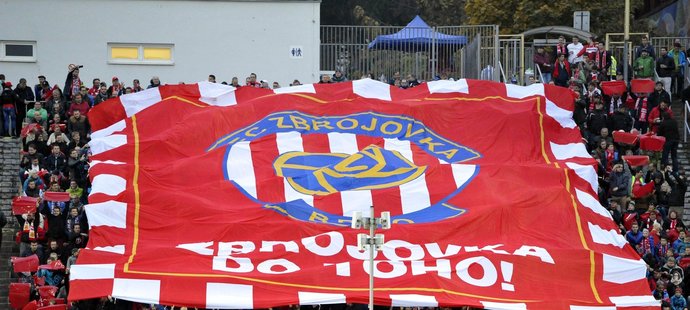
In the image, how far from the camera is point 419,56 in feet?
139

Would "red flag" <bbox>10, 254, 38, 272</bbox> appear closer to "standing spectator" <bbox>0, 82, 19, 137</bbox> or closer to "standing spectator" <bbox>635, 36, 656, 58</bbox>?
"standing spectator" <bbox>0, 82, 19, 137</bbox>

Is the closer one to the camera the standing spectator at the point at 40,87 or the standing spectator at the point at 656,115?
the standing spectator at the point at 656,115

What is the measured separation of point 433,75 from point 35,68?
999cm

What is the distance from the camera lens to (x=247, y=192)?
3184 cm

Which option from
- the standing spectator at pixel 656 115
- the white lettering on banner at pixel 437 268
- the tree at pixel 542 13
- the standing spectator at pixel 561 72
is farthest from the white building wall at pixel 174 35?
the tree at pixel 542 13

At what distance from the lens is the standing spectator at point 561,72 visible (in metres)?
38.4

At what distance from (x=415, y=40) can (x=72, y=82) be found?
9.80m

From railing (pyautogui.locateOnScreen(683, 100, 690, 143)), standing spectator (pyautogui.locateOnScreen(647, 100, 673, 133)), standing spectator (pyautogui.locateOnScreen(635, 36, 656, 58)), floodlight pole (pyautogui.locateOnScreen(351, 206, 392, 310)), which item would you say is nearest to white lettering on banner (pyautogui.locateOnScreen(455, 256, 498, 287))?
floodlight pole (pyautogui.locateOnScreen(351, 206, 392, 310))

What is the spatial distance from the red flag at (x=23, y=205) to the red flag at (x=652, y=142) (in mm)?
12955

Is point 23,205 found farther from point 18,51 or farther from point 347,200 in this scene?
point 18,51

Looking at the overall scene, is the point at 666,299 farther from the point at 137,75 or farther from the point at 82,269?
the point at 137,75

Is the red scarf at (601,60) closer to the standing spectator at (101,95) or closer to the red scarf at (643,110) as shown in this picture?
the red scarf at (643,110)

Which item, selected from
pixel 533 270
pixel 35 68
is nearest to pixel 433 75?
pixel 35 68

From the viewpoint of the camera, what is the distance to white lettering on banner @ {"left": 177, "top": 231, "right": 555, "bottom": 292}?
96.5ft
